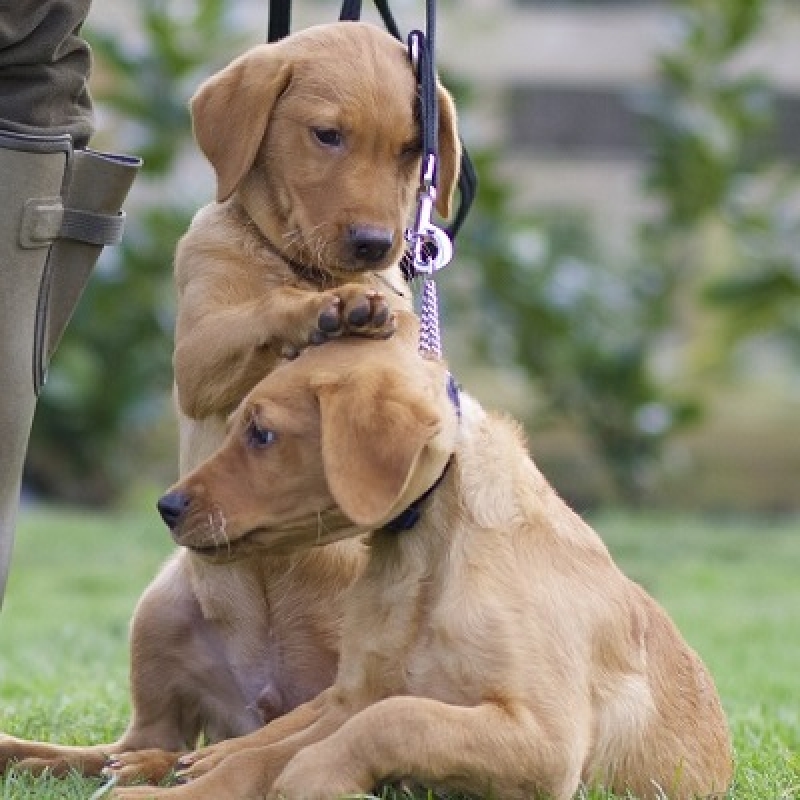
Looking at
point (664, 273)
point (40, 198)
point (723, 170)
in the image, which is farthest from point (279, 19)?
point (664, 273)

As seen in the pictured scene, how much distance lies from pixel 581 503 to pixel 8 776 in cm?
1064

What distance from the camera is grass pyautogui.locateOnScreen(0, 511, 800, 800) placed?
16.9 ft

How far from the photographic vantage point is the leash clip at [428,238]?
4617mm

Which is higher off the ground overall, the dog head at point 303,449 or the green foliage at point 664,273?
the dog head at point 303,449

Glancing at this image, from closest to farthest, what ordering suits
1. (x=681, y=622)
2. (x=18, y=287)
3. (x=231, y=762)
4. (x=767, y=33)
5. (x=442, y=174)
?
(x=231, y=762) → (x=18, y=287) → (x=442, y=174) → (x=681, y=622) → (x=767, y=33)

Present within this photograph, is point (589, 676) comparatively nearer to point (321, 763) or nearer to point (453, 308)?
point (321, 763)

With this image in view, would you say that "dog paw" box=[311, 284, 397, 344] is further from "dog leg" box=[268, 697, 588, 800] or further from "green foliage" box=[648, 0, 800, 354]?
"green foliage" box=[648, 0, 800, 354]

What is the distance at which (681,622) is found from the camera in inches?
355

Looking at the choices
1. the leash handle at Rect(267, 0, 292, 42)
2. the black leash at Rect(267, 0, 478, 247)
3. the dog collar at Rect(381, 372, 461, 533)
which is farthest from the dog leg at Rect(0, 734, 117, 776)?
the leash handle at Rect(267, 0, 292, 42)

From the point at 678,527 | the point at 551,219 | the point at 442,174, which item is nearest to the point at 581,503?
the point at 678,527

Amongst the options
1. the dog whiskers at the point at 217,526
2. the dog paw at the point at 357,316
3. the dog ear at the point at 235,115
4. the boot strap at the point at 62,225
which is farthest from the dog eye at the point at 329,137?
the dog whiskers at the point at 217,526

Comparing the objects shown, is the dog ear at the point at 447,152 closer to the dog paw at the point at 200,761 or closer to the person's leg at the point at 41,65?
the person's leg at the point at 41,65

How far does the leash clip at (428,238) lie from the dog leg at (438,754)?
1239 mm

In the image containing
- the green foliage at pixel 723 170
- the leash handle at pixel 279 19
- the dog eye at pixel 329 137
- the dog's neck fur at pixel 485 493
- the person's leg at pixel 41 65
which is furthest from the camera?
the green foliage at pixel 723 170
